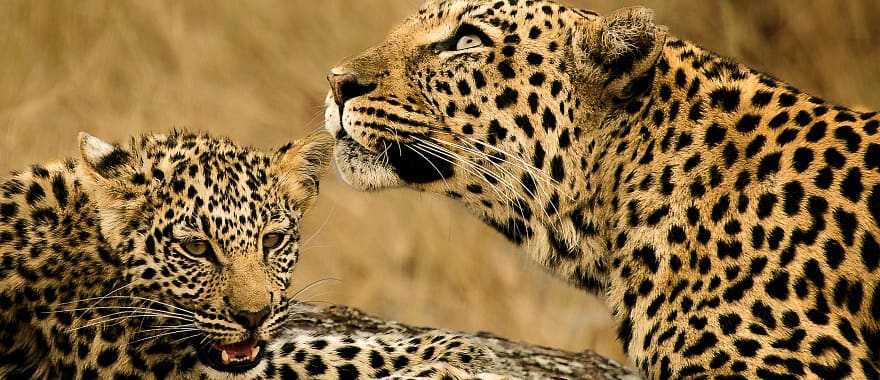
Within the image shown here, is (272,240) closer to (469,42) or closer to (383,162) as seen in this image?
(383,162)

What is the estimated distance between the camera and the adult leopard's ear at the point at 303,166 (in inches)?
261

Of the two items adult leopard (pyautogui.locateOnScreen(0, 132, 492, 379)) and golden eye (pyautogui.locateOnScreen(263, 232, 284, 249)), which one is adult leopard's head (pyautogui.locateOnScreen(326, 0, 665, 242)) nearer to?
golden eye (pyautogui.locateOnScreen(263, 232, 284, 249))

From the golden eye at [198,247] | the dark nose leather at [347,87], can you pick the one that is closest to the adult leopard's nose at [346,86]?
the dark nose leather at [347,87]

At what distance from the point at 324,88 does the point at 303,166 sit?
3538 millimetres

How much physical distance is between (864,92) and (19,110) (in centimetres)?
704

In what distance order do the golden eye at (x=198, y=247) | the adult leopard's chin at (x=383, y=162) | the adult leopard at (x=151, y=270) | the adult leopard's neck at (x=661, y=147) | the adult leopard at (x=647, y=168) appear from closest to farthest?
the adult leopard at (x=647, y=168) < the adult leopard's neck at (x=661, y=147) < the adult leopard at (x=151, y=270) < the golden eye at (x=198, y=247) < the adult leopard's chin at (x=383, y=162)

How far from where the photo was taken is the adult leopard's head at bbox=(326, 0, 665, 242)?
623 cm

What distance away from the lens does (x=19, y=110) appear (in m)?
8.91

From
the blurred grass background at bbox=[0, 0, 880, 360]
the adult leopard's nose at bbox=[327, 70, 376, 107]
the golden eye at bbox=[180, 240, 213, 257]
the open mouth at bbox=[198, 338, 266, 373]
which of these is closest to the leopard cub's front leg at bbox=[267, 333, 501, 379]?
the open mouth at bbox=[198, 338, 266, 373]

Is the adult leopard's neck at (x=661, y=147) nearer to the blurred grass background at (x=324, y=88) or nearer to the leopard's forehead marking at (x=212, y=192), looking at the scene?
the leopard's forehead marking at (x=212, y=192)

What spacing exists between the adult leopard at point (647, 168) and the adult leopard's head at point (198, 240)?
602mm

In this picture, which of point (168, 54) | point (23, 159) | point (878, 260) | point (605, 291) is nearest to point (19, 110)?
point (23, 159)

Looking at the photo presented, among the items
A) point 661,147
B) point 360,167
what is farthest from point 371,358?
point 661,147

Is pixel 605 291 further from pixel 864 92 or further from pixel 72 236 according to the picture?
pixel 864 92
